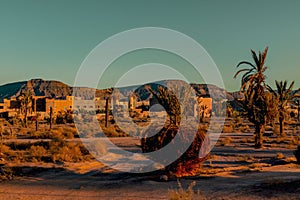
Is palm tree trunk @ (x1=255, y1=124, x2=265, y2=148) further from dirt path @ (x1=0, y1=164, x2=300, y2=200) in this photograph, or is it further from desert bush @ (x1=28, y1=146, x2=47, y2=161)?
desert bush @ (x1=28, y1=146, x2=47, y2=161)

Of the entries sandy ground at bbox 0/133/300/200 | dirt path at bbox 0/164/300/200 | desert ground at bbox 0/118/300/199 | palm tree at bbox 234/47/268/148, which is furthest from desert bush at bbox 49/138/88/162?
palm tree at bbox 234/47/268/148

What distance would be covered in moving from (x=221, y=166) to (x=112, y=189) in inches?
280

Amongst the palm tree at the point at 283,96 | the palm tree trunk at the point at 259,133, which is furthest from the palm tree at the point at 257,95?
the palm tree at the point at 283,96

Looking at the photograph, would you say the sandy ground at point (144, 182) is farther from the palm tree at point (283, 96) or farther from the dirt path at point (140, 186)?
the palm tree at point (283, 96)

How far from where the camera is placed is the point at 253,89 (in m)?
23.8

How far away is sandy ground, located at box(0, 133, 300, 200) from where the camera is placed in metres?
10.2

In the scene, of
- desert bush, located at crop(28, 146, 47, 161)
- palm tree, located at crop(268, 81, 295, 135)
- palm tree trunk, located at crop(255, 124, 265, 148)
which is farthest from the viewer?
palm tree, located at crop(268, 81, 295, 135)

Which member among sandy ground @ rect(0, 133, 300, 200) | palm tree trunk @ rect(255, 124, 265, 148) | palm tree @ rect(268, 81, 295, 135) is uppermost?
palm tree @ rect(268, 81, 295, 135)

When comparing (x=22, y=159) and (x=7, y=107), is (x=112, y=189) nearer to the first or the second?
(x=22, y=159)

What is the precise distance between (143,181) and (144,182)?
29 cm

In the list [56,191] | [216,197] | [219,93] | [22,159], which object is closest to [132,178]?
[56,191]

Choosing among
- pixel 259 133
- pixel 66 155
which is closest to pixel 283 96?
pixel 259 133

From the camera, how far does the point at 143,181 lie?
12.5 m

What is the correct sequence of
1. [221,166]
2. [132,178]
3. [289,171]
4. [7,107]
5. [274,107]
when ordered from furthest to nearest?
[7,107] → [274,107] → [221,166] → [289,171] → [132,178]
